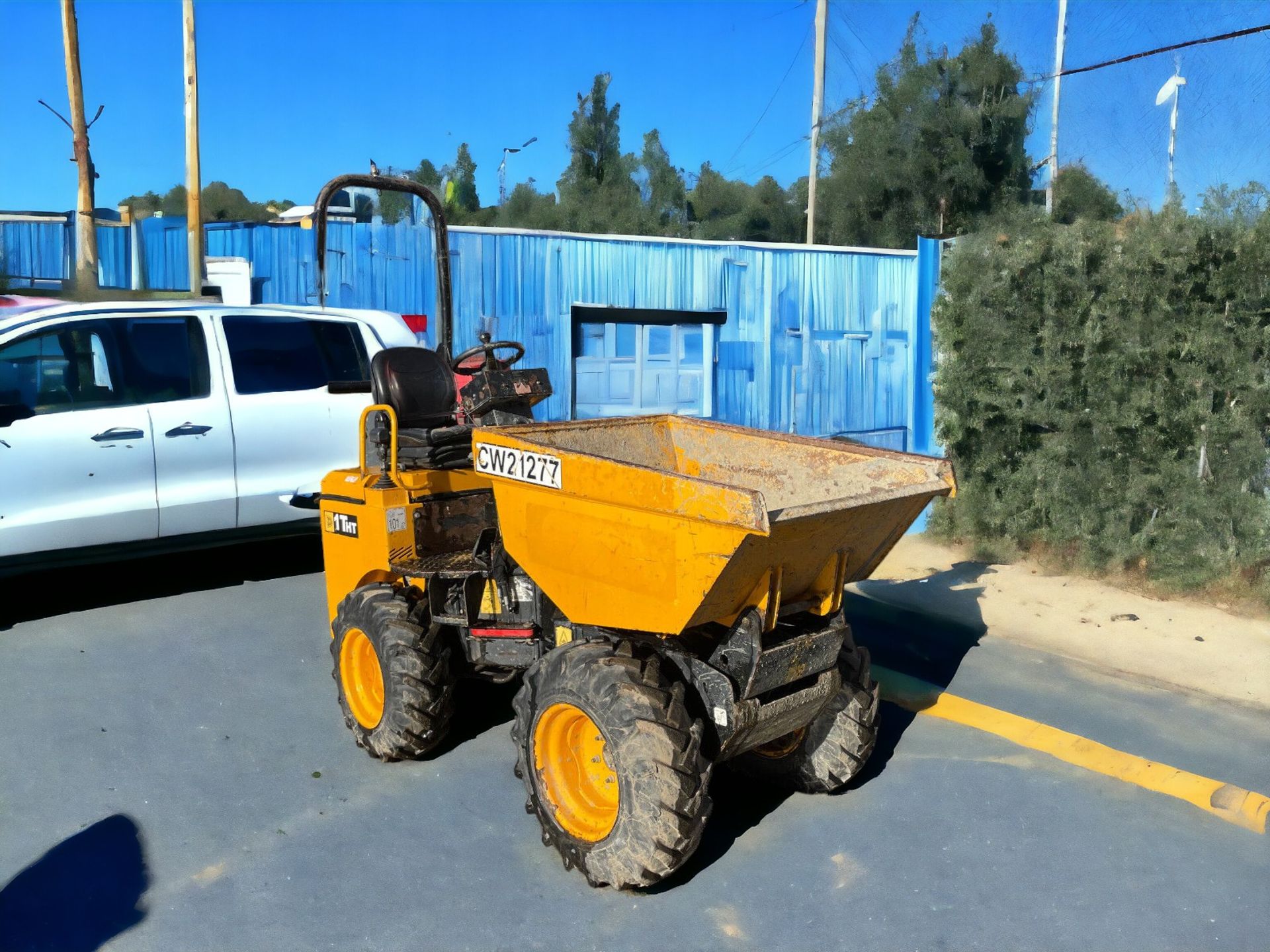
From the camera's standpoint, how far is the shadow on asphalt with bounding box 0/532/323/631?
24.4 feet

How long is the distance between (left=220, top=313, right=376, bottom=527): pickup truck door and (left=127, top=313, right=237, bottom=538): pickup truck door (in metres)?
0.09

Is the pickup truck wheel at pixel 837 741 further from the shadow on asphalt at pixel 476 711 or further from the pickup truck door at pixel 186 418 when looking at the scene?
the pickup truck door at pixel 186 418

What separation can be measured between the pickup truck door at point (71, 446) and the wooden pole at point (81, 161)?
8746 mm

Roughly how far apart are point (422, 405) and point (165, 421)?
2.40m

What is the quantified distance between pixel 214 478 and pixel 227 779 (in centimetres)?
287

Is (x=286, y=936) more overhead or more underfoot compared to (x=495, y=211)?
more underfoot

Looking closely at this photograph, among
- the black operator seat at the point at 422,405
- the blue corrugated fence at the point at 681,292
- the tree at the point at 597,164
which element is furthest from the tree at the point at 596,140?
the black operator seat at the point at 422,405

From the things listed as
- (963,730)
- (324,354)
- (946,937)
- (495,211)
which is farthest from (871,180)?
(946,937)

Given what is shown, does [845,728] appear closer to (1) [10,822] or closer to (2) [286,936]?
(2) [286,936]

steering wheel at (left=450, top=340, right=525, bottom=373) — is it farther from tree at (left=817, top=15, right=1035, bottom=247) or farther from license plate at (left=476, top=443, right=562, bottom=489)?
tree at (left=817, top=15, right=1035, bottom=247)

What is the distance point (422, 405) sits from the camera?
18.7 ft

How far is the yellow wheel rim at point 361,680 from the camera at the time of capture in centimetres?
527

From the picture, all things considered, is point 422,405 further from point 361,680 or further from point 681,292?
point 681,292

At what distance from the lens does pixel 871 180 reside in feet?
95.6
